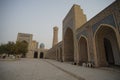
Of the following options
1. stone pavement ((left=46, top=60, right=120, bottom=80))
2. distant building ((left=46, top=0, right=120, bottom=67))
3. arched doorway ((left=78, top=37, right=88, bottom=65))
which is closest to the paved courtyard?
stone pavement ((left=46, top=60, right=120, bottom=80))

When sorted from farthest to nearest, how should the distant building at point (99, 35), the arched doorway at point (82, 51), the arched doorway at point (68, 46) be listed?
the arched doorway at point (68, 46) < the arched doorway at point (82, 51) < the distant building at point (99, 35)

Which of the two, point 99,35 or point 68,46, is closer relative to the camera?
point 99,35

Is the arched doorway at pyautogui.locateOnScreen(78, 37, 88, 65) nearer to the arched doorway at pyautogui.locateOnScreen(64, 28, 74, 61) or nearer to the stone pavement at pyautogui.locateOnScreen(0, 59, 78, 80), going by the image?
the arched doorway at pyautogui.locateOnScreen(64, 28, 74, 61)

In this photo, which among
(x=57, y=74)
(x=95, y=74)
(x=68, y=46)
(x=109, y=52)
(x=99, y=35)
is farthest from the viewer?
(x=68, y=46)

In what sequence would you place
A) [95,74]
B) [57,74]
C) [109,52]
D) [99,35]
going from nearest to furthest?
[95,74], [57,74], [99,35], [109,52]

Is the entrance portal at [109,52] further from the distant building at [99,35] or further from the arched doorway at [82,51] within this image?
the arched doorway at [82,51]

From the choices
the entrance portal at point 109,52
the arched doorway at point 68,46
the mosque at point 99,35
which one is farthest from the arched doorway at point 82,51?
the arched doorway at point 68,46

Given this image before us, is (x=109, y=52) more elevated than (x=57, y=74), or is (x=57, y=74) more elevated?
(x=109, y=52)

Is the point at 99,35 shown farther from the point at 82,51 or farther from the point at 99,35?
the point at 82,51

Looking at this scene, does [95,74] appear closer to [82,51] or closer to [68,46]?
[82,51]

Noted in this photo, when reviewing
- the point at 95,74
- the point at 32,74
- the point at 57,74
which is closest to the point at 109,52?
the point at 95,74

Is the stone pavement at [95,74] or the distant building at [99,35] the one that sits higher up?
the distant building at [99,35]

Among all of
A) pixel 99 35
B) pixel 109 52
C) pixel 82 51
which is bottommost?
pixel 109 52

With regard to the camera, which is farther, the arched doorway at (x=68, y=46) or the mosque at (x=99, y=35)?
the arched doorway at (x=68, y=46)
